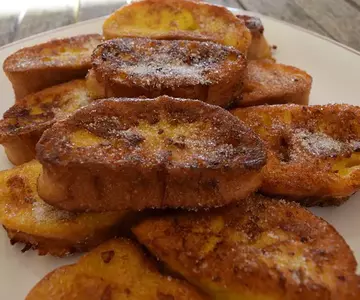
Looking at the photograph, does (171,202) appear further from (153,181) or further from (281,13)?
(281,13)

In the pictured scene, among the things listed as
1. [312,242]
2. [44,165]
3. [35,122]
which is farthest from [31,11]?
[312,242]

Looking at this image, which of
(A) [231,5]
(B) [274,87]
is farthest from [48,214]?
(A) [231,5]

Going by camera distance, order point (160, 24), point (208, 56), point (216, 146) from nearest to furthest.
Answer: point (216, 146)
point (208, 56)
point (160, 24)

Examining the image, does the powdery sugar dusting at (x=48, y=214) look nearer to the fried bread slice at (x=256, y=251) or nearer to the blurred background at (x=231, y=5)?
A: the fried bread slice at (x=256, y=251)

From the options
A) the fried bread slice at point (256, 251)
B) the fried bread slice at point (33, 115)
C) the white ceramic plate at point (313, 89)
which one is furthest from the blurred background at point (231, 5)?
the fried bread slice at point (256, 251)

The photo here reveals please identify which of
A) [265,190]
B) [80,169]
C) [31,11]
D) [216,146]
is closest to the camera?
[80,169]

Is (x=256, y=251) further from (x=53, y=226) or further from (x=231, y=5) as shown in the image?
(x=231, y=5)

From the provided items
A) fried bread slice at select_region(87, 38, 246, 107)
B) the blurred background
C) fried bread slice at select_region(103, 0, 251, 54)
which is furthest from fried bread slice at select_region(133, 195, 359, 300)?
the blurred background

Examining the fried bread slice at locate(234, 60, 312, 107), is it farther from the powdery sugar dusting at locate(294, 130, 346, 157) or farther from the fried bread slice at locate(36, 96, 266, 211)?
the fried bread slice at locate(36, 96, 266, 211)
